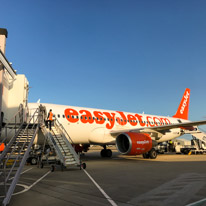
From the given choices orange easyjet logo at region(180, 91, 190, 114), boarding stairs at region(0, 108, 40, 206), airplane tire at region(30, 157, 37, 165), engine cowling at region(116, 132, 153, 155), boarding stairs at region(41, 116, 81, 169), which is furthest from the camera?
orange easyjet logo at region(180, 91, 190, 114)

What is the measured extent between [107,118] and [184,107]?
15.0 m

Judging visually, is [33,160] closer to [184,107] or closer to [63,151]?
[63,151]

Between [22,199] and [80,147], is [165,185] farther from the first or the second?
[80,147]

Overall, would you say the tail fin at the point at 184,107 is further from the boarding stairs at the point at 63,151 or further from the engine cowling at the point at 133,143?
the boarding stairs at the point at 63,151

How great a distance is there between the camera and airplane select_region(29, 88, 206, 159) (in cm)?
1453

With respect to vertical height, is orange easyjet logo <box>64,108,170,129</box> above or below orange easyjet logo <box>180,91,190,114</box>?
below

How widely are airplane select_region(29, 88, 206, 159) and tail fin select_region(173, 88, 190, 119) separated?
820 centimetres

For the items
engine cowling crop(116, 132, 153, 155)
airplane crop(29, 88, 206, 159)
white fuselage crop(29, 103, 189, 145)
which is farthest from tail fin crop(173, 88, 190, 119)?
engine cowling crop(116, 132, 153, 155)

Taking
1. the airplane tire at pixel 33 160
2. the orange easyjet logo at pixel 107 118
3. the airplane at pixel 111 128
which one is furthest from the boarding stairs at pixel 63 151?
the orange easyjet logo at pixel 107 118

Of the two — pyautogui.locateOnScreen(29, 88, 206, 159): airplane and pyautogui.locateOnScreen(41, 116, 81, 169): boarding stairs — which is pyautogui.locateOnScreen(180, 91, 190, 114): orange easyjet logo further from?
pyautogui.locateOnScreen(41, 116, 81, 169): boarding stairs

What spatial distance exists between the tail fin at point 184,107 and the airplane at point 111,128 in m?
8.20

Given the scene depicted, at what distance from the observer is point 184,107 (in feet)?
93.3

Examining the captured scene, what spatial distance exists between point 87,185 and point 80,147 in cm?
1462

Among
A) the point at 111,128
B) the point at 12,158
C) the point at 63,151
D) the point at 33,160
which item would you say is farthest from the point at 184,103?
the point at 12,158
